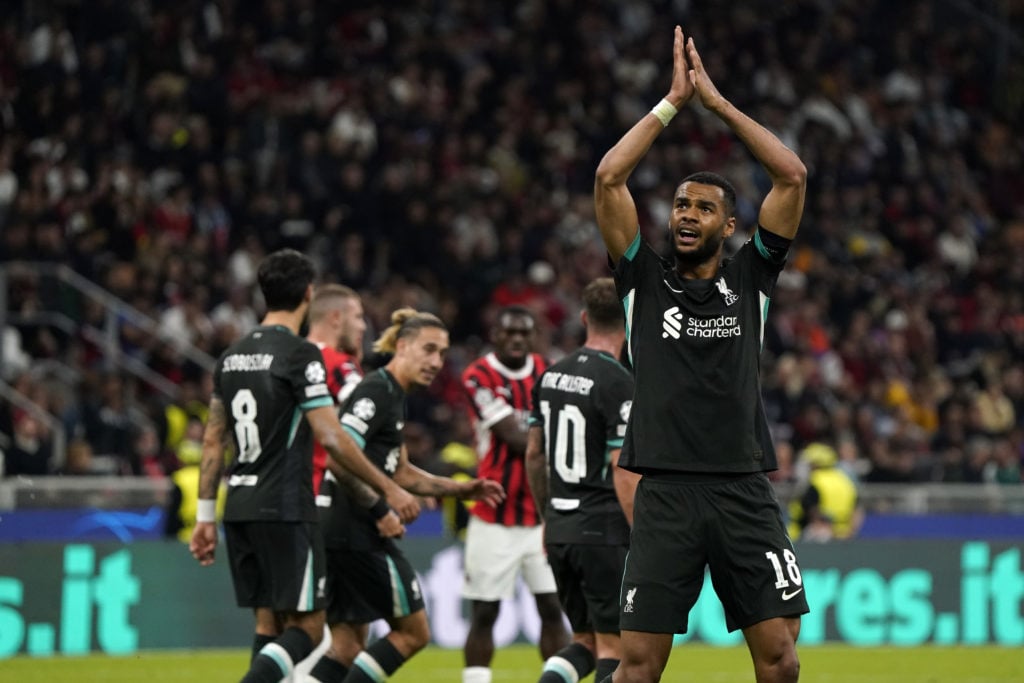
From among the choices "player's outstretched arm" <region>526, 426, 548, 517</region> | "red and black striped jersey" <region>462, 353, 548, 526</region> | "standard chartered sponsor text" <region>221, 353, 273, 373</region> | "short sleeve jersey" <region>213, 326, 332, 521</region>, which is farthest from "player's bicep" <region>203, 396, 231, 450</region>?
"red and black striped jersey" <region>462, 353, 548, 526</region>

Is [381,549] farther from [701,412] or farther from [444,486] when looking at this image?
[701,412]

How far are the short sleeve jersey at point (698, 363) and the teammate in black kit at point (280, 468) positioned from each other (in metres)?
1.86

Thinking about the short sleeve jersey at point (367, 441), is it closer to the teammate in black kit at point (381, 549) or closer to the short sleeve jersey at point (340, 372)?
the teammate in black kit at point (381, 549)

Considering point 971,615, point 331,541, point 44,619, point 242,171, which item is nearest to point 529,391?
point 331,541

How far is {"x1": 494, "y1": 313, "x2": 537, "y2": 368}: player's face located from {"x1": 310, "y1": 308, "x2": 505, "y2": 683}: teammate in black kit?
5.39 ft

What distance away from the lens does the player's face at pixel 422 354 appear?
884 cm

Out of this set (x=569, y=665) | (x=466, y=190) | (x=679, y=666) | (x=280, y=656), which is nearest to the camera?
(x=280, y=656)

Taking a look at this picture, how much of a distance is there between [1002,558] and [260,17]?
431 inches

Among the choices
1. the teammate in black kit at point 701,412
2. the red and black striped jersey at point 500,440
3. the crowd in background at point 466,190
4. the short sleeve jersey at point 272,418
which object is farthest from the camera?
the crowd in background at point 466,190

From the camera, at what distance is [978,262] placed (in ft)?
77.4

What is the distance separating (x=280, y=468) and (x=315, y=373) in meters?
0.46

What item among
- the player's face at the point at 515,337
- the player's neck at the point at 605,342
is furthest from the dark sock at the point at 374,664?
the player's face at the point at 515,337

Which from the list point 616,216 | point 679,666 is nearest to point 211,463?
point 616,216

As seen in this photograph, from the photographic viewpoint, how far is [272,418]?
319 inches
